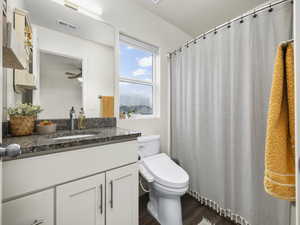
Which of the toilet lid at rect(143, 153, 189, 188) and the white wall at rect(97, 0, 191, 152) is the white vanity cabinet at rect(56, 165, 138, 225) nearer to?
the toilet lid at rect(143, 153, 189, 188)

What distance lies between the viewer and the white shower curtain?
1.03 meters

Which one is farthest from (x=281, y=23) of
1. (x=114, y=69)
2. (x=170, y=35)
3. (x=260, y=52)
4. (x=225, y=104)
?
(x=114, y=69)

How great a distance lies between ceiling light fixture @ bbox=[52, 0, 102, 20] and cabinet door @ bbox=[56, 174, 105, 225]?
4.66 feet

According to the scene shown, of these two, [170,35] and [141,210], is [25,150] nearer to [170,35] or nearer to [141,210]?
[141,210]

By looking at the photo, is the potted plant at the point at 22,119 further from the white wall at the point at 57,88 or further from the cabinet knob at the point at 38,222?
the cabinet knob at the point at 38,222

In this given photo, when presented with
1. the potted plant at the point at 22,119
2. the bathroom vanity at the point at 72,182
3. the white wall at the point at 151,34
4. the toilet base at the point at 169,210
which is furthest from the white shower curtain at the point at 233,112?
the potted plant at the point at 22,119

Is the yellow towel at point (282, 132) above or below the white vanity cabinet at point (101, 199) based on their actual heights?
above

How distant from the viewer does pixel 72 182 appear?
0.73m

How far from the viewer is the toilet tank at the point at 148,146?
5.02 ft

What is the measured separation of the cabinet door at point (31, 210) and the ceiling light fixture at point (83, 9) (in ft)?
4.73

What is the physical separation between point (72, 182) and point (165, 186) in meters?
0.73

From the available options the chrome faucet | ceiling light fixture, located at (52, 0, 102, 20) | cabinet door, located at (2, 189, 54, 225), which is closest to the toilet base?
cabinet door, located at (2, 189, 54, 225)

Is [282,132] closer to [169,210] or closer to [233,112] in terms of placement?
[233,112]

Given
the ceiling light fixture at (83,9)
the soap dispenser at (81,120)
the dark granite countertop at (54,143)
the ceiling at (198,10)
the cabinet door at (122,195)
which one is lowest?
the cabinet door at (122,195)
